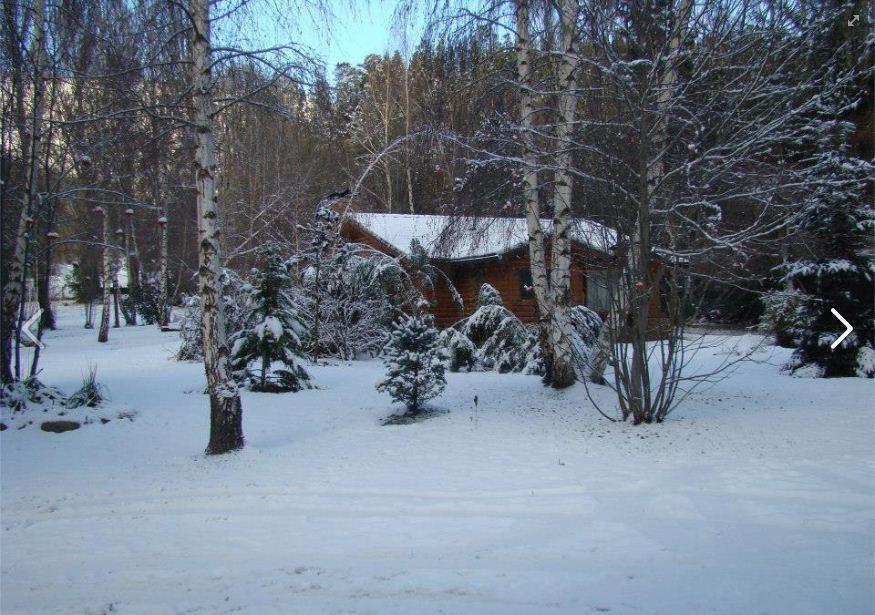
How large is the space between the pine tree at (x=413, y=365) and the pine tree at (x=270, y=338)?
8.94ft

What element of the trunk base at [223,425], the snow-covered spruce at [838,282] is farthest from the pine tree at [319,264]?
the snow-covered spruce at [838,282]

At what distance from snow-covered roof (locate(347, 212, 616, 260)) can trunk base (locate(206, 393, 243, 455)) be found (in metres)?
4.89

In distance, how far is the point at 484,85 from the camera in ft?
35.2

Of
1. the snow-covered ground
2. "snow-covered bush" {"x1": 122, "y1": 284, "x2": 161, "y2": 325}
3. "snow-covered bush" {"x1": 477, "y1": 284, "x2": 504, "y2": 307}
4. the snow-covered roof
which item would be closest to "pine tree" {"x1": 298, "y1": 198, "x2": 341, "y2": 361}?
the snow-covered roof

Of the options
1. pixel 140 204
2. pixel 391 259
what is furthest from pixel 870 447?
pixel 391 259

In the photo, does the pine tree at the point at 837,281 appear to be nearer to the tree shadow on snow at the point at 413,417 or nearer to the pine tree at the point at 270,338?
the tree shadow on snow at the point at 413,417

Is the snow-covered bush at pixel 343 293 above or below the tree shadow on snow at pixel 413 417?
above

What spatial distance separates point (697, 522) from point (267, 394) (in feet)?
27.3

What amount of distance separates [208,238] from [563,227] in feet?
17.1

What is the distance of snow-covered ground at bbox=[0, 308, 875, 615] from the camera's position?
3.99m

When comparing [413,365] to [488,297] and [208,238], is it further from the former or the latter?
[488,297]

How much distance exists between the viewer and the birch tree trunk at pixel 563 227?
9.48m

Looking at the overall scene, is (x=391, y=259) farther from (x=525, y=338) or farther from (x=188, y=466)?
(x=188, y=466)

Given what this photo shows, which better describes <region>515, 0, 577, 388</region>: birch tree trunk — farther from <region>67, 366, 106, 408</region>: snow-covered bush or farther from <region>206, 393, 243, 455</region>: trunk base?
<region>67, 366, 106, 408</region>: snow-covered bush
